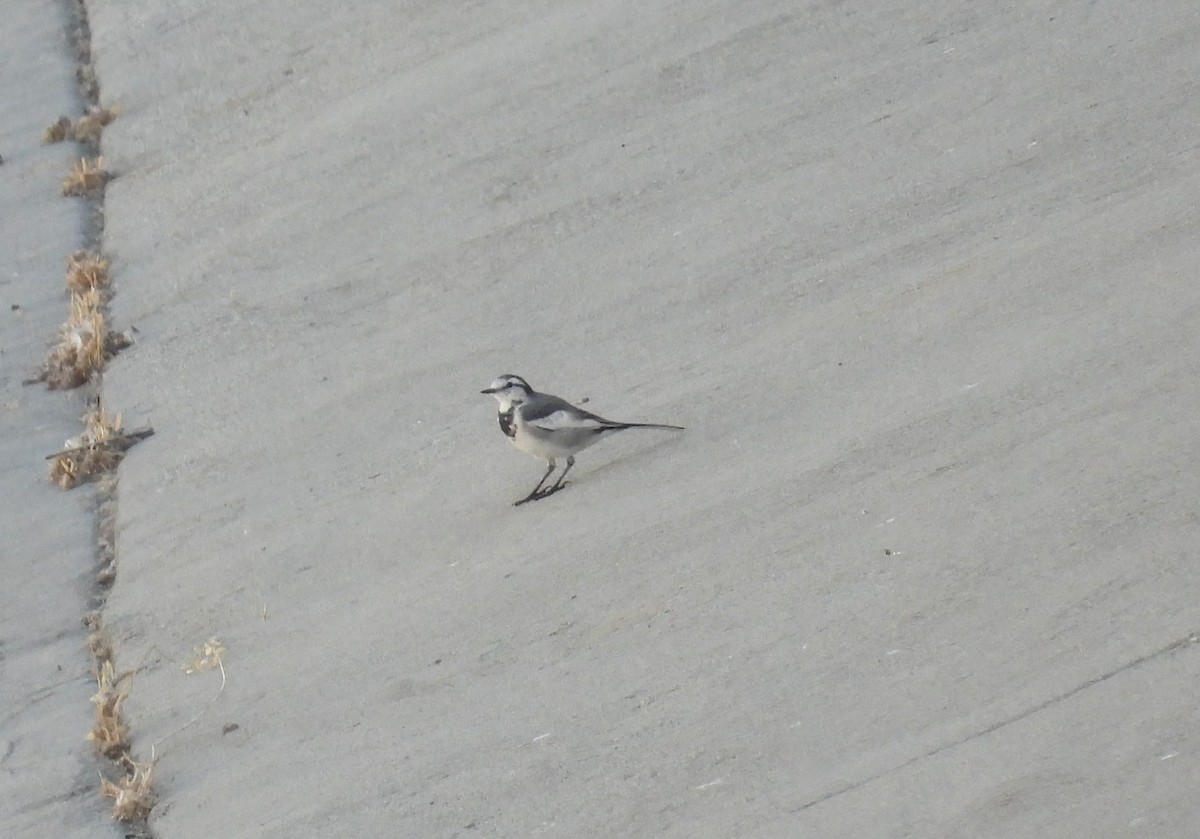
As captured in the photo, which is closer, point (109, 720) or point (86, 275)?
point (109, 720)

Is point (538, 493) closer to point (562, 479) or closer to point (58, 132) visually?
point (562, 479)

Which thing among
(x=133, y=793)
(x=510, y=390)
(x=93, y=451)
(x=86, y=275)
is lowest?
(x=133, y=793)

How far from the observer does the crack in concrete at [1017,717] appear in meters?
5.20

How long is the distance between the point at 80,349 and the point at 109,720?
3269 mm

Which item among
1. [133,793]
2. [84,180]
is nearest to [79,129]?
[84,180]

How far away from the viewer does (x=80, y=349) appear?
900 cm

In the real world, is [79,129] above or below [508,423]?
above

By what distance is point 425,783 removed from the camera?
5742 millimetres

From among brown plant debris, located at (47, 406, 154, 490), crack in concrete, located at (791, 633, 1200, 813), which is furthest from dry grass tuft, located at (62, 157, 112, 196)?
crack in concrete, located at (791, 633, 1200, 813)

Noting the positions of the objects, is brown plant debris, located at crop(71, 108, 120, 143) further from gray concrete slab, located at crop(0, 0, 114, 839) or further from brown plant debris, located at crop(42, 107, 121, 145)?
gray concrete slab, located at crop(0, 0, 114, 839)

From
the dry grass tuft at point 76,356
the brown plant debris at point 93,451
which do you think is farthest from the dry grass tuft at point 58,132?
the brown plant debris at point 93,451

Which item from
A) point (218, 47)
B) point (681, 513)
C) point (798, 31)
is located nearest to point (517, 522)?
point (681, 513)

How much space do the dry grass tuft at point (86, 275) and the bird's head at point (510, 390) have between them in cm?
339

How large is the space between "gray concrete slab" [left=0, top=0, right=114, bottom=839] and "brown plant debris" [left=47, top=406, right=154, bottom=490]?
96 millimetres
